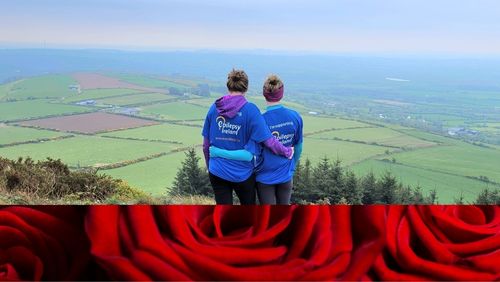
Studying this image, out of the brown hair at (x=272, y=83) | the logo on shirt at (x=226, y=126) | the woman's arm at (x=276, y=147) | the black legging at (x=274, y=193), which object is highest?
the brown hair at (x=272, y=83)

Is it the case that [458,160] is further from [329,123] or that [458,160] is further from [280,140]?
[280,140]

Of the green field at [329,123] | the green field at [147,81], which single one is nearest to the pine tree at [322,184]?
the green field at [329,123]

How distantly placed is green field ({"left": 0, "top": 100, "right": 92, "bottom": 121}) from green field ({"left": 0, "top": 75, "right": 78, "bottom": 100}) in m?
0.17

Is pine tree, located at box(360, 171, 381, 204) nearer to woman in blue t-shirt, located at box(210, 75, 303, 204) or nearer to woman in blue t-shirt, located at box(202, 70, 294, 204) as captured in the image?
woman in blue t-shirt, located at box(210, 75, 303, 204)

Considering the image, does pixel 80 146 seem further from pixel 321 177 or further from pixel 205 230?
pixel 205 230

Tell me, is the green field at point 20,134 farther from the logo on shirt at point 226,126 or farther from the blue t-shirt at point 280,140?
the blue t-shirt at point 280,140

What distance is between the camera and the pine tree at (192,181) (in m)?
4.29

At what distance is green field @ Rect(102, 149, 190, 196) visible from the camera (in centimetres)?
491

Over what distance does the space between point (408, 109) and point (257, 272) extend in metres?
8.15

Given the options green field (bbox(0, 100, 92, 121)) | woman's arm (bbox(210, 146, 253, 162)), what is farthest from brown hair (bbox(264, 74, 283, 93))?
green field (bbox(0, 100, 92, 121))

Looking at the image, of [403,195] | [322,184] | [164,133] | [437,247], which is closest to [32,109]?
[164,133]

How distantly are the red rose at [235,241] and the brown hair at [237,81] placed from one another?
5.11ft

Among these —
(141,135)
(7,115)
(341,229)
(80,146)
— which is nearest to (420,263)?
(341,229)

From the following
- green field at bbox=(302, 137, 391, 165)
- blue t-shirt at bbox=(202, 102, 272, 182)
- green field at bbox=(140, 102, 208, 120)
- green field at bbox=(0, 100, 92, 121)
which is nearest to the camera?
blue t-shirt at bbox=(202, 102, 272, 182)
